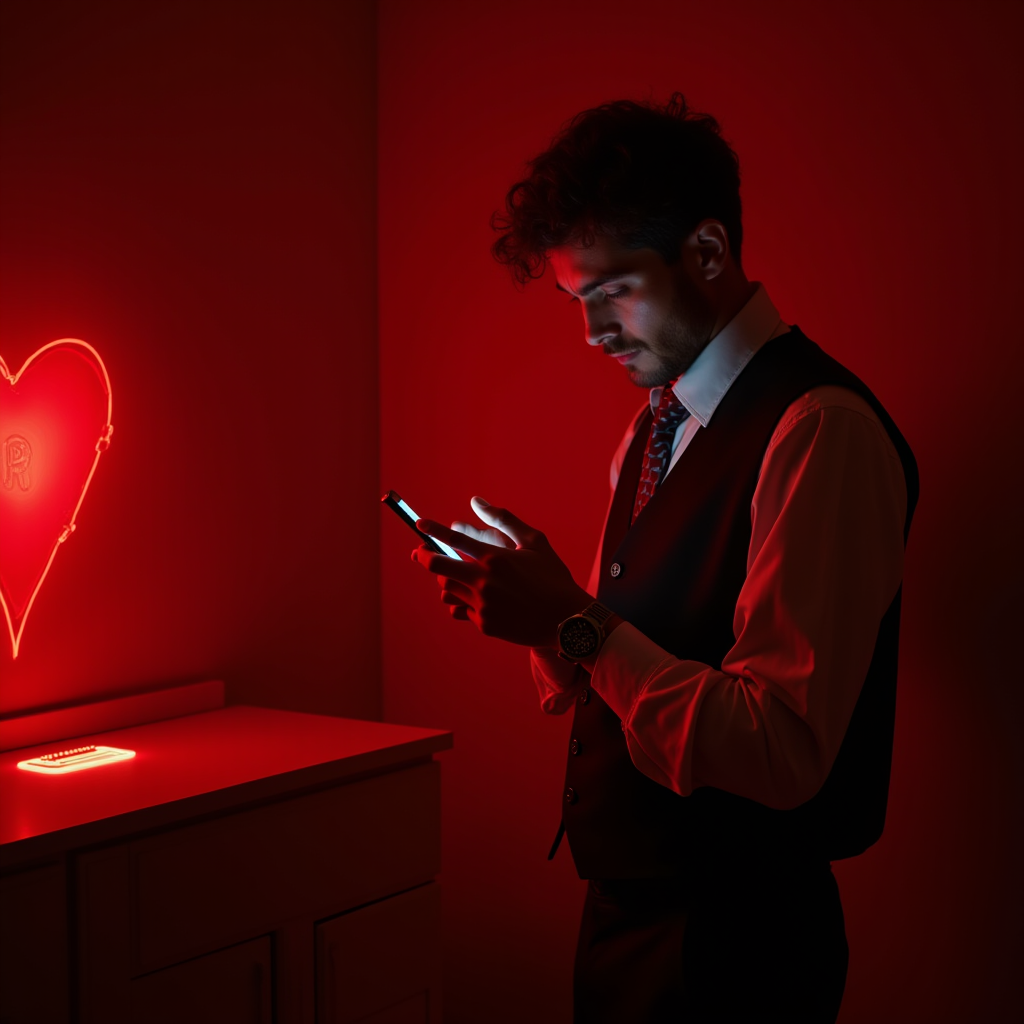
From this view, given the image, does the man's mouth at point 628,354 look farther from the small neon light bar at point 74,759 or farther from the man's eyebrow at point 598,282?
the small neon light bar at point 74,759

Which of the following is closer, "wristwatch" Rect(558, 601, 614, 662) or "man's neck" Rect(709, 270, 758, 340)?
"wristwatch" Rect(558, 601, 614, 662)

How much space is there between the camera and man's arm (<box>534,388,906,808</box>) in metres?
1.11

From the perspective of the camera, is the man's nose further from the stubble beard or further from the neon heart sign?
the neon heart sign

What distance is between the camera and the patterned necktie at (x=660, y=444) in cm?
149

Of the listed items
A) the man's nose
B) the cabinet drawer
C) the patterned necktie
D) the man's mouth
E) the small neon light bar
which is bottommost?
the cabinet drawer

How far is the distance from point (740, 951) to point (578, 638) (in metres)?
0.43

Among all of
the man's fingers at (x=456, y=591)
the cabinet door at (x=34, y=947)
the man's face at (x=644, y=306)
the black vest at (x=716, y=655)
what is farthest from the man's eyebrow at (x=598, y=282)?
the cabinet door at (x=34, y=947)

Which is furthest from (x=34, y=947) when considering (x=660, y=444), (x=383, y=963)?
(x=660, y=444)

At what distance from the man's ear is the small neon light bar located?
125 centimetres

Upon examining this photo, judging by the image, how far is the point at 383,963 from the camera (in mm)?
1782

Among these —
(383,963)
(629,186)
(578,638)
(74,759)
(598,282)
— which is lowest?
(383,963)

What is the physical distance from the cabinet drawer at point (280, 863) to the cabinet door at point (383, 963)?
0.03 metres

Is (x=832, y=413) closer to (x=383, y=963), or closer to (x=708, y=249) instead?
(x=708, y=249)

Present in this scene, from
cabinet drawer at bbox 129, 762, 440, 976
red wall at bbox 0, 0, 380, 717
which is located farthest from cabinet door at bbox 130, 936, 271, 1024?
red wall at bbox 0, 0, 380, 717
